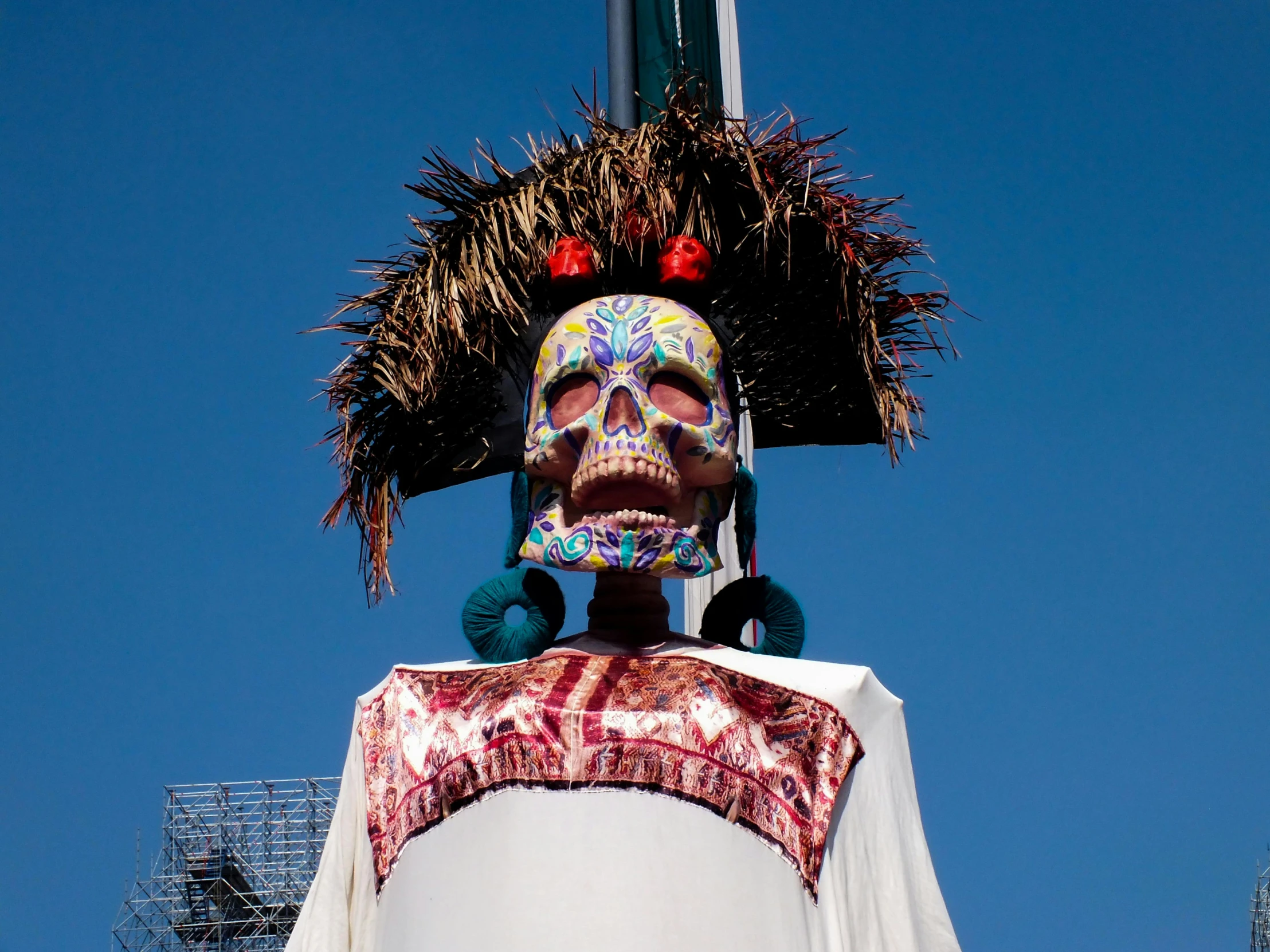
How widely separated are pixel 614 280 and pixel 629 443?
0.60m

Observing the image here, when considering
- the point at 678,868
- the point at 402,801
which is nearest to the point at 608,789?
the point at 678,868

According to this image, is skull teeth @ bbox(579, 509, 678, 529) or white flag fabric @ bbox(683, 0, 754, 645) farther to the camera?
white flag fabric @ bbox(683, 0, 754, 645)

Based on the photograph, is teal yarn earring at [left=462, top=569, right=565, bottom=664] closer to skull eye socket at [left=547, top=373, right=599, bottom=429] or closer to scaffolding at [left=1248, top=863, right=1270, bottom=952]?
skull eye socket at [left=547, top=373, right=599, bottom=429]

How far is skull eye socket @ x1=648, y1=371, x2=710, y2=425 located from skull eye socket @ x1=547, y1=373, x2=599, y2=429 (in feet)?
0.45

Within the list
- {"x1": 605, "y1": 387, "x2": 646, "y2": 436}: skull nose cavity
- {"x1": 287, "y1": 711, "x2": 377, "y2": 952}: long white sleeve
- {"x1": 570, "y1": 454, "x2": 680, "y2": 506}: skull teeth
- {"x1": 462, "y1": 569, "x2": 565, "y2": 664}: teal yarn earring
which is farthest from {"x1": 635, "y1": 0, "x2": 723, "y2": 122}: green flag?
{"x1": 287, "y1": 711, "x2": 377, "y2": 952}: long white sleeve

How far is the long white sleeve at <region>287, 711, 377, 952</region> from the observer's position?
389 centimetres

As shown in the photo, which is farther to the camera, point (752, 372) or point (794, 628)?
point (752, 372)


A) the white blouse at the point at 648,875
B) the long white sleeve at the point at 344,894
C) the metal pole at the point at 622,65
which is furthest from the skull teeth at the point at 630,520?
the metal pole at the point at 622,65

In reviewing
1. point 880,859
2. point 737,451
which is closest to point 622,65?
point 737,451

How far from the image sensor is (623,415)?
3.95m

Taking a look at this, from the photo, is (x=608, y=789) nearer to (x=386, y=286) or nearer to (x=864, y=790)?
(x=864, y=790)

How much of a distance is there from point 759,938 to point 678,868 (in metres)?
0.22

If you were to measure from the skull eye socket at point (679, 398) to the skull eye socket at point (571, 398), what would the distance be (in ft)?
0.45

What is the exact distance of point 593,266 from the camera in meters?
4.28
